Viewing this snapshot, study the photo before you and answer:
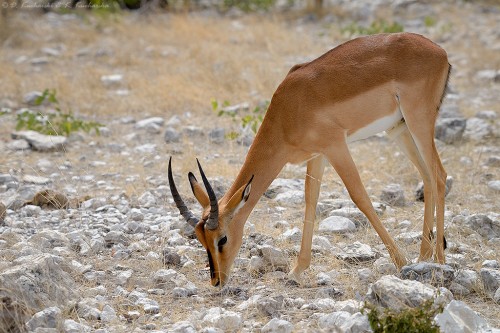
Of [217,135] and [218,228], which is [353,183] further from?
[217,135]

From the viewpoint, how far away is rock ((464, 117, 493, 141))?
1058 centimetres

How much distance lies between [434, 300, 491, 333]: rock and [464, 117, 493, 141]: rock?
578 cm

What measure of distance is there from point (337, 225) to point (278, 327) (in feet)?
7.81

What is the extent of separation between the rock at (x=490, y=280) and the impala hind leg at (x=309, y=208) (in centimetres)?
145

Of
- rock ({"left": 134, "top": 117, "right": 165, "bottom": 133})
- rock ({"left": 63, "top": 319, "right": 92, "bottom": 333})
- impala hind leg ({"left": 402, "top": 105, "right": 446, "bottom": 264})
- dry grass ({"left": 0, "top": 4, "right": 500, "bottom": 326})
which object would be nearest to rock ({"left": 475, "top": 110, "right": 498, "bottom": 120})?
dry grass ({"left": 0, "top": 4, "right": 500, "bottom": 326})

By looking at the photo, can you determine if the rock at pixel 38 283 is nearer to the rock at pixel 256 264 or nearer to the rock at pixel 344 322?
the rock at pixel 256 264

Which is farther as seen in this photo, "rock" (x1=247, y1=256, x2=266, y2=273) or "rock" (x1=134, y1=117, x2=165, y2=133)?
"rock" (x1=134, y1=117, x2=165, y2=133)

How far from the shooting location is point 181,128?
11.1 metres

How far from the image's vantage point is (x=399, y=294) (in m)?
5.32

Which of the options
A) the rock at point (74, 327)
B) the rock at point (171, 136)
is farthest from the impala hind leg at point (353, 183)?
the rock at point (171, 136)

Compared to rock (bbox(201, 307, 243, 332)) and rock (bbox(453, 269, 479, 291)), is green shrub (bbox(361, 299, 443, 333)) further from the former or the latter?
rock (bbox(453, 269, 479, 291))

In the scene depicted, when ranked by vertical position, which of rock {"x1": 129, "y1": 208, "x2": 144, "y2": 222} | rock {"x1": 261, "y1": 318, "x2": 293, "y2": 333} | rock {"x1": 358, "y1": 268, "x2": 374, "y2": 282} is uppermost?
rock {"x1": 261, "y1": 318, "x2": 293, "y2": 333}

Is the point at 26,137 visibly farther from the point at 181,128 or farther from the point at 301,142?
the point at 301,142

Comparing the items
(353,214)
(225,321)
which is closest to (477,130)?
(353,214)
